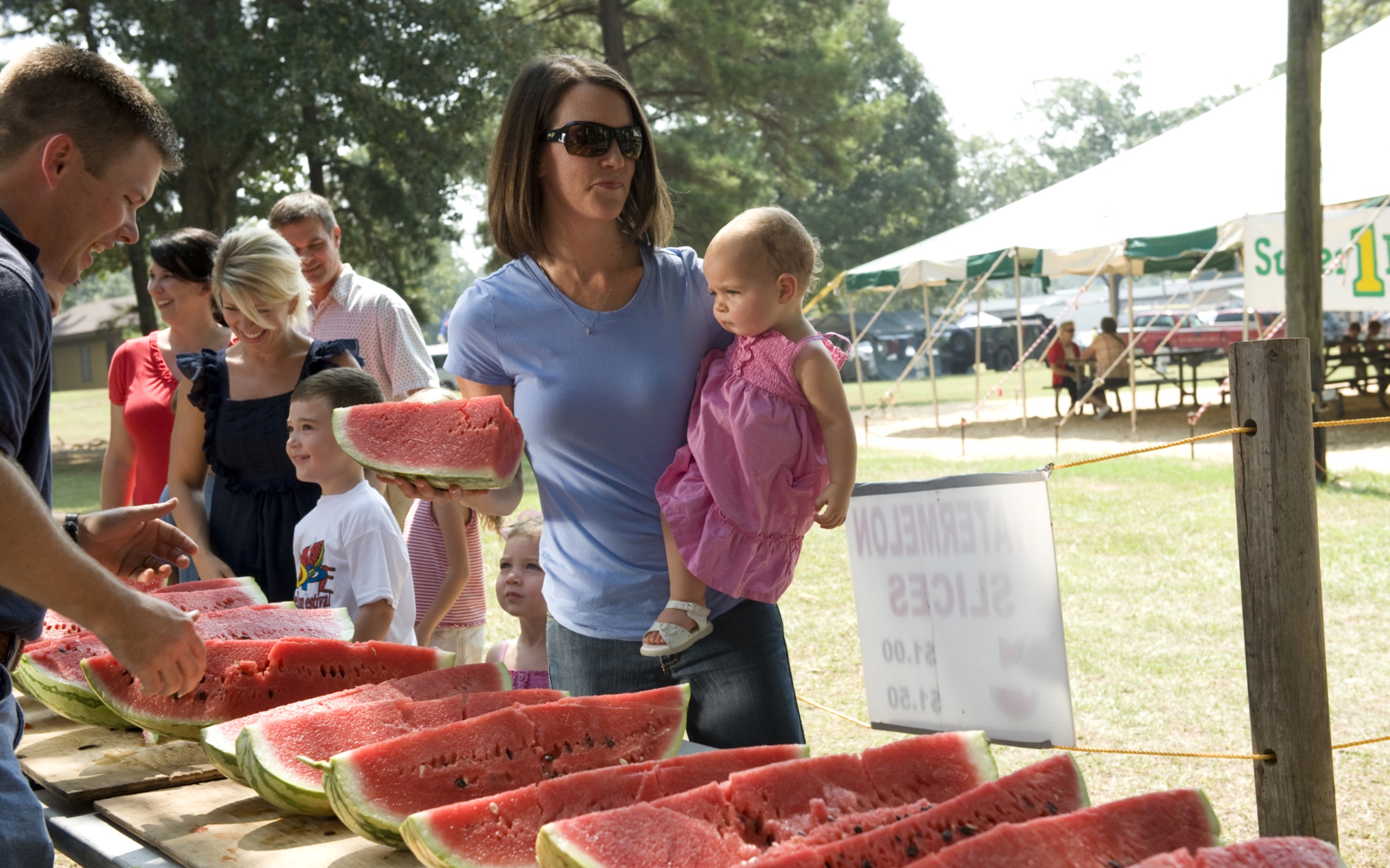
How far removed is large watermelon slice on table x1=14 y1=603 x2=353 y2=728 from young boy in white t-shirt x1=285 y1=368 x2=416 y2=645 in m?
0.22

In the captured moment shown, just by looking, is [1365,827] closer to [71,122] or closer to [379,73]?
[71,122]

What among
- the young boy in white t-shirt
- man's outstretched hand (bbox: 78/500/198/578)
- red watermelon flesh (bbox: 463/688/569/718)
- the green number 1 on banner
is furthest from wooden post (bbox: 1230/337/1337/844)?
the green number 1 on banner

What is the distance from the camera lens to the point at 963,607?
126 inches

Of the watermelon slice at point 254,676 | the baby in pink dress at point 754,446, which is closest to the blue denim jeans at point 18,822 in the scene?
the watermelon slice at point 254,676

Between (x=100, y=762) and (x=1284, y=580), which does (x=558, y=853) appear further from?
(x=1284, y=580)

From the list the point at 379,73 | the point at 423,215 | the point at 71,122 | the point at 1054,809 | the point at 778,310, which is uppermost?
the point at 379,73

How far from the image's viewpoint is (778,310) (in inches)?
97.7

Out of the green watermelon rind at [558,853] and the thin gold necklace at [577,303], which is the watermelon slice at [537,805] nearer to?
the green watermelon rind at [558,853]

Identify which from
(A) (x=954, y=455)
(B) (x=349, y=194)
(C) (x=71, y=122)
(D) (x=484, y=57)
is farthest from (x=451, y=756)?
(B) (x=349, y=194)

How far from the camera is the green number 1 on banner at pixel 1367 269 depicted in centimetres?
1230

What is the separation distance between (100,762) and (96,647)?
702 millimetres

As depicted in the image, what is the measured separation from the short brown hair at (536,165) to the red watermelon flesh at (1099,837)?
1.57 meters

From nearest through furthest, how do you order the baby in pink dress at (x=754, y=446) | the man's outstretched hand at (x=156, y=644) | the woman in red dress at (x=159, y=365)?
the man's outstretched hand at (x=156, y=644)
the baby in pink dress at (x=754, y=446)
the woman in red dress at (x=159, y=365)

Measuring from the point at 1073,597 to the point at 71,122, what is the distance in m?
7.17
